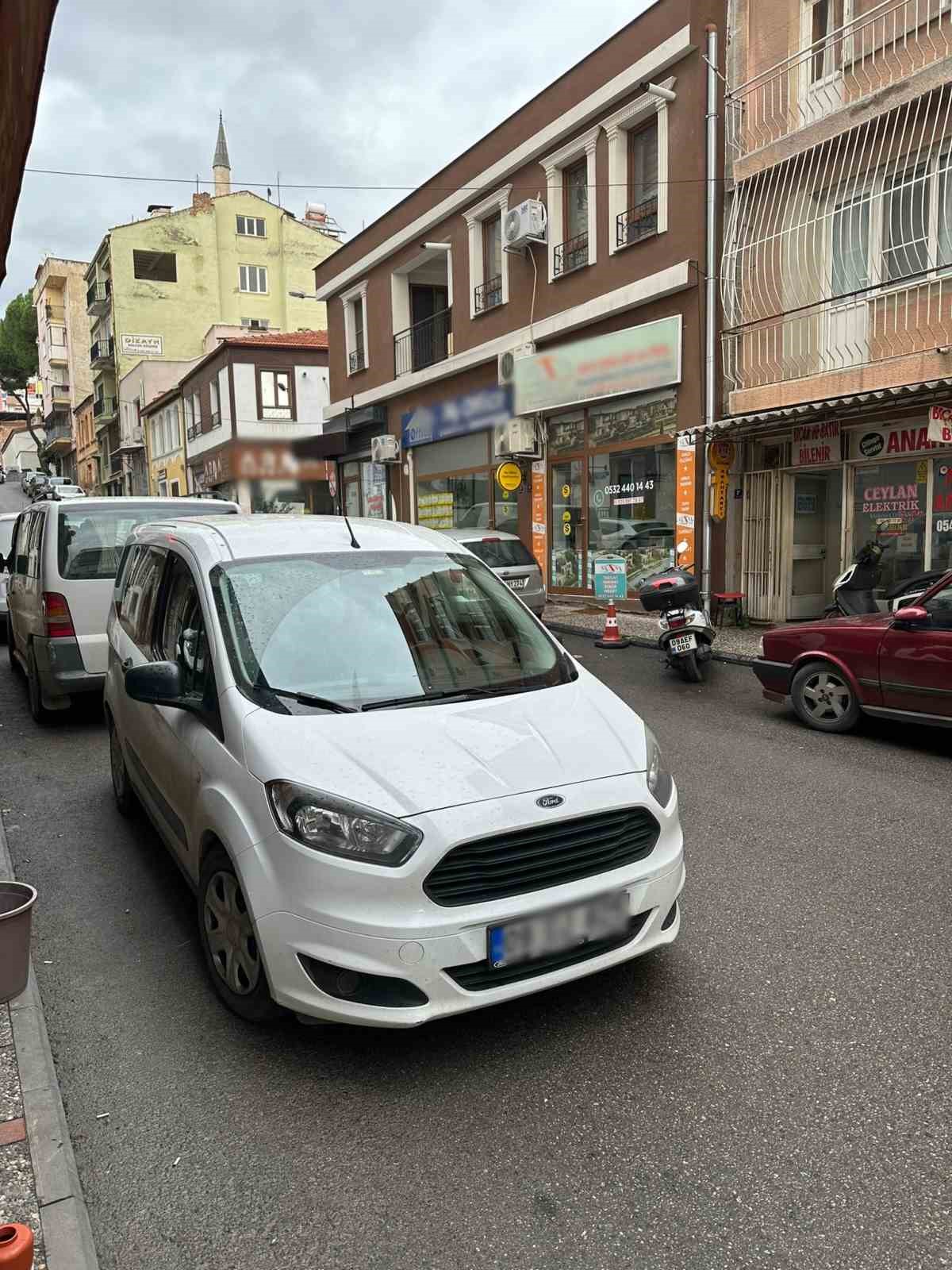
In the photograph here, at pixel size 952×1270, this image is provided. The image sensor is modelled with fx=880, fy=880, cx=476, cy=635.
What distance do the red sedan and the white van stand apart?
16.3 ft

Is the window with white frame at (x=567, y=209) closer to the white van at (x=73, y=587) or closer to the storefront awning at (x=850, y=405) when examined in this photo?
the storefront awning at (x=850, y=405)

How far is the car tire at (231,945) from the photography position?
3047 mm

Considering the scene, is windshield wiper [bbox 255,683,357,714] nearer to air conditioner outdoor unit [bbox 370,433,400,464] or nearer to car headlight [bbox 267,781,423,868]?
car headlight [bbox 267,781,423,868]

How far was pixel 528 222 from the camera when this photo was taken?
16.5 m

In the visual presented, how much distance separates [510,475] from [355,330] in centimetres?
1007

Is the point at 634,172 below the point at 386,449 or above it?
above

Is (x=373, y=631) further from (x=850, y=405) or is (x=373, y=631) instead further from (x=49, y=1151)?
(x=850, y=405)

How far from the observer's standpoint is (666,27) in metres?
13.6

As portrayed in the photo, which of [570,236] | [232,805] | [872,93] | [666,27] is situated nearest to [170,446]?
[570,236]

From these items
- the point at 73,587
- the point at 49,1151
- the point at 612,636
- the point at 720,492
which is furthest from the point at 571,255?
the point at 49,1151

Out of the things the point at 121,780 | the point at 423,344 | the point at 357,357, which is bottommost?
the point at 121,780

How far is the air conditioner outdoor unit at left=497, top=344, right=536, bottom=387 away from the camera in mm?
17328

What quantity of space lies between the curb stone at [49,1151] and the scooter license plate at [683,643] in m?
7.35

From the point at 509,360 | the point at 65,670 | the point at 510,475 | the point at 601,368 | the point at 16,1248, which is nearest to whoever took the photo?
the point at 16,1248
